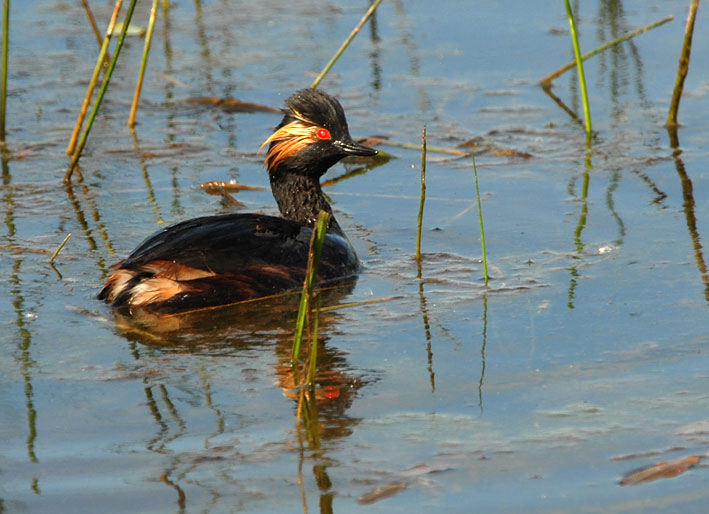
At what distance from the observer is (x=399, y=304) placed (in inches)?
229

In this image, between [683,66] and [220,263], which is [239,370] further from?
[683,66]

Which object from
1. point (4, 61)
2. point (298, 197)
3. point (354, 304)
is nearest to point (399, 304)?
point (354, 304)

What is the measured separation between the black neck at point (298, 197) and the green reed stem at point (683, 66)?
2.88 meters

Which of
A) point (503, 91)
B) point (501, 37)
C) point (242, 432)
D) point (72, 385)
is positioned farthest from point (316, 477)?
point (501, 37)

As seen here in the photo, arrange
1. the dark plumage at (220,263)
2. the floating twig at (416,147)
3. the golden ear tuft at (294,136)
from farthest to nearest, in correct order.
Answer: the floating twig at (416,147), the golden ear tuft at (294,136), the dark plumage at (220,263)

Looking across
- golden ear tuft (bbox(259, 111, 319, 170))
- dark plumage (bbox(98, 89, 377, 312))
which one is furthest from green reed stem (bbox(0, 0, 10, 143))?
dark plumage (bbox(98, 89, 377, 312))

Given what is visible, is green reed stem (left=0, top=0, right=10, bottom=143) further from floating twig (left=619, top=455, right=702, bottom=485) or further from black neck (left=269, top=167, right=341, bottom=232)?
floating twig (left=619, top=455, right=702, bottom=485)

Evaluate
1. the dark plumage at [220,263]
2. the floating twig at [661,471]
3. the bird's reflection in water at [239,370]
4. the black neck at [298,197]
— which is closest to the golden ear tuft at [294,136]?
the black neck at [298,197]

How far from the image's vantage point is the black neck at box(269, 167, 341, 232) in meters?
6.93

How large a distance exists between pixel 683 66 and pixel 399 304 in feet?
11.6

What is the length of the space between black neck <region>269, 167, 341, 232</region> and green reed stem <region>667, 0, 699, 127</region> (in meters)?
2.88

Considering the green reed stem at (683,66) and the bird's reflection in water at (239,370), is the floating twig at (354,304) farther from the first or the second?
the green reed stem at (683,66)

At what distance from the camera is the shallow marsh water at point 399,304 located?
13.0 ft

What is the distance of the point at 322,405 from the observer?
179 inches
